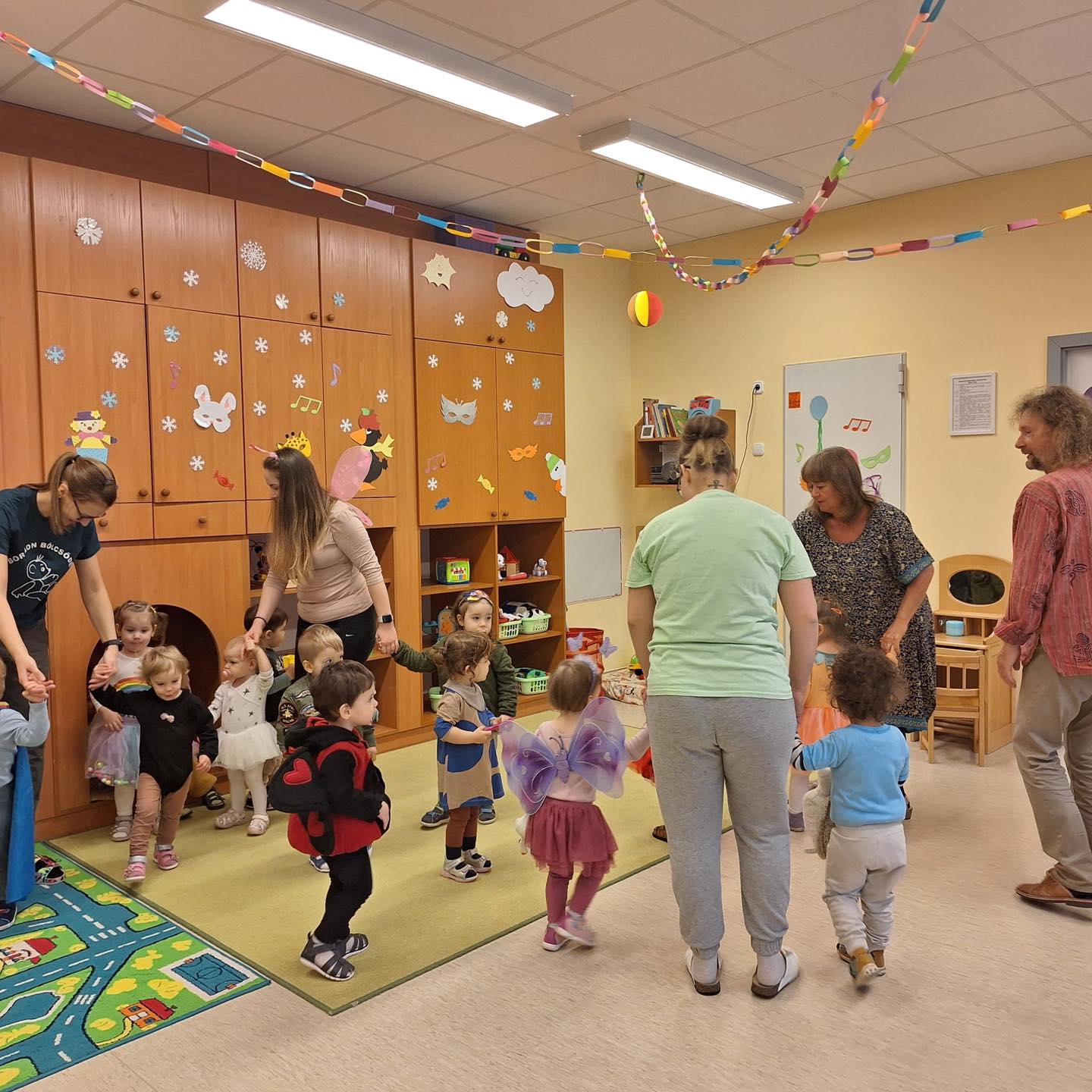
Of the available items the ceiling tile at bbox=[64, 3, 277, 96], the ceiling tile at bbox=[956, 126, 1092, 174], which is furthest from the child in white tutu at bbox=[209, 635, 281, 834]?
the ceiling tile at bbox=[956, 126, 1092, 174]

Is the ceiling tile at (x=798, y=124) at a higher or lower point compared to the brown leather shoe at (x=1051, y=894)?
higher

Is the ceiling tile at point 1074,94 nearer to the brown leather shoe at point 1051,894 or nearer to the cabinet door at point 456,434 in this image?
the cabinet door at point 456,434

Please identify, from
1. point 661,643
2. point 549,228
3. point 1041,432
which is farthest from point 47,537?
point 549,228

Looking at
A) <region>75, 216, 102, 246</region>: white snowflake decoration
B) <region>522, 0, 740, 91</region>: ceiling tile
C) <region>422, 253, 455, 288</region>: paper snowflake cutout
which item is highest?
<region>522, 0, 740, 91</region>: ceiling tile

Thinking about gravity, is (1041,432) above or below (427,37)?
below

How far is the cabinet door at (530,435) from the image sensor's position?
17.6 ft

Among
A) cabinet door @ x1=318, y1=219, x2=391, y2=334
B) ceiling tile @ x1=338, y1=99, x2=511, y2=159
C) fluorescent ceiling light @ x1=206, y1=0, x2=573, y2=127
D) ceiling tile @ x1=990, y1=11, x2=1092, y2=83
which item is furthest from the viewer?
cabinet door @ x1=318, y1=219, x2=391, y2=334

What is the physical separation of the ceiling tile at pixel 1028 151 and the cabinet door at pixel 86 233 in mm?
3787

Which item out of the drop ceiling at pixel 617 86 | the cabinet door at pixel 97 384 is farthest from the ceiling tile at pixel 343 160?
the cabinet door at pixel 97 384

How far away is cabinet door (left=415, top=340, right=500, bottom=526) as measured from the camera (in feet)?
16.3

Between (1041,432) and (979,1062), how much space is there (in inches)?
68.9

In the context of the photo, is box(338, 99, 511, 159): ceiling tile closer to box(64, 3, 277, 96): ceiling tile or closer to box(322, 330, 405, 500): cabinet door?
box(64, 3, 277, 96): ceiling tile

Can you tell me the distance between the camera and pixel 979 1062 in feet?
7.13

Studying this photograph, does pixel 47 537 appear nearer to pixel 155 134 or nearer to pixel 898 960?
pixel 155 134
